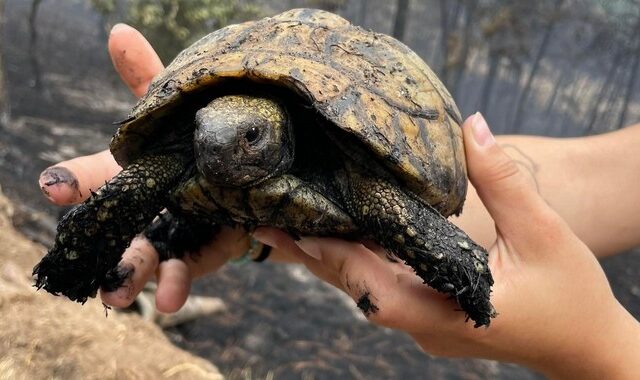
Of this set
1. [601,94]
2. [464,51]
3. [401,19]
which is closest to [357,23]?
[401,19]

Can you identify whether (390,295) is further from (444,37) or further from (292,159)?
(444,37)

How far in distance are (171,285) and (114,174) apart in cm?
42

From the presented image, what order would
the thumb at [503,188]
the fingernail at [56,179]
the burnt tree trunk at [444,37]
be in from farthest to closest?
the burnt tree trunk at [444,37], the fingernail at [56,179], the thumb at [503,188]

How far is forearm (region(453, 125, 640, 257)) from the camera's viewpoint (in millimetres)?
2100

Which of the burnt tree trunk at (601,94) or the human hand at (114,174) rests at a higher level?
the human hand at (114,174)

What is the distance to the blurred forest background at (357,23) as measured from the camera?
155 inches

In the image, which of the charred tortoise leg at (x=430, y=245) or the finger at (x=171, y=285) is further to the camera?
the finger at (x=171, y=285)

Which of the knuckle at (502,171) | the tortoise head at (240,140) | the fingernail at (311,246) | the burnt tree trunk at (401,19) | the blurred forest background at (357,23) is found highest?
the tortoise head at (240,140)

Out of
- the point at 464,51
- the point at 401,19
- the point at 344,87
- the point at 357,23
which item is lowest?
the point at 464,51

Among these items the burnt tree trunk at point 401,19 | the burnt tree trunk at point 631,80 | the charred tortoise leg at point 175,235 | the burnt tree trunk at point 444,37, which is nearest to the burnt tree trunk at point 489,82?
the burnt tree trunk at point 444,37

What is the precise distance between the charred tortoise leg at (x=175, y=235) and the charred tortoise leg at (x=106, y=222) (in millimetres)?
528

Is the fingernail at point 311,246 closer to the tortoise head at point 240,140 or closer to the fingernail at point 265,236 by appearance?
the fingernail at point 265,236

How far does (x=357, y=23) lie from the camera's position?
6.73 metres

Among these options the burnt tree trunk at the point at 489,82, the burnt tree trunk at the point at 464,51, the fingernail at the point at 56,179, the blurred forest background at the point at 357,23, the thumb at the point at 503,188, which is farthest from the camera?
the burnt tree trunk at the point at 489,82
